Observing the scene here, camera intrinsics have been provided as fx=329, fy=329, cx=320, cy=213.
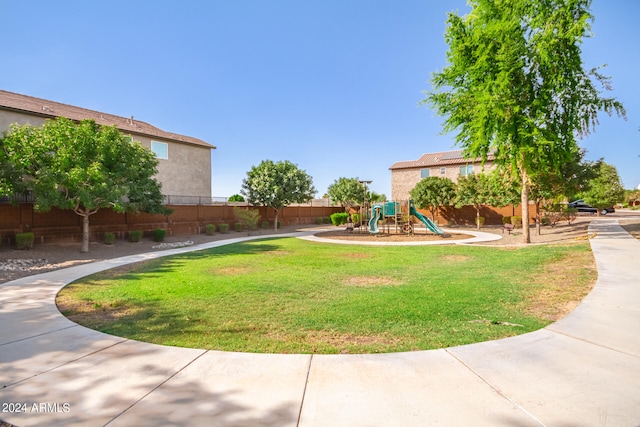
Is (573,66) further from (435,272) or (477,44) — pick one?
(435,272)

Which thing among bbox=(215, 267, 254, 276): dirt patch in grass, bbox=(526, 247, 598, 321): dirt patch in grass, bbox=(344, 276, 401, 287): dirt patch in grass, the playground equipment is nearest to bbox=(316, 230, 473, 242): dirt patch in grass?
the playground equipment

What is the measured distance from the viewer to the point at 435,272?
983cm

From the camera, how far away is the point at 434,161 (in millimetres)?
41281

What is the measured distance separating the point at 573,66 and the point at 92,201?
74.8 ft

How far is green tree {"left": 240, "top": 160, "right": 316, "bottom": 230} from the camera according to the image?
27266 millimetres

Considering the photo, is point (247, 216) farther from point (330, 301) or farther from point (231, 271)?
point (330, 301)

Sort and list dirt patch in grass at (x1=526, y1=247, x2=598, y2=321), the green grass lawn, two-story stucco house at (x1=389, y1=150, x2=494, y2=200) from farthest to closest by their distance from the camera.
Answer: two-story stucco house at (x1=389, y1=150, x2=494, y2=200), dirt patch in grass at (x1=526, y1=247, x2=598, y2=321), the green grass lawn

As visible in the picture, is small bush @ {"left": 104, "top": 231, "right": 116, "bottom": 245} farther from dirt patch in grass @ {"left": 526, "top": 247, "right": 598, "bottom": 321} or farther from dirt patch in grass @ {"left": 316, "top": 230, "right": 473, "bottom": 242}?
dirt patch in grass @ {"left": 526, "top": 247, "right": 598, "bottom": 321}

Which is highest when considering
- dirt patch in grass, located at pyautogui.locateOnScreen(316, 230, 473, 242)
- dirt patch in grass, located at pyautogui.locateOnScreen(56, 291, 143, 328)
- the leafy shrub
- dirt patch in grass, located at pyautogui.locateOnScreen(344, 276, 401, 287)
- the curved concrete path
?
the leafy shrub

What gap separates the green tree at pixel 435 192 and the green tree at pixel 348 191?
5915 mm

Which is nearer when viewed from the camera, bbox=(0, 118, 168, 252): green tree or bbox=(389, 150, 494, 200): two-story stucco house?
bbox=(0, 118, 168, 252): green tree

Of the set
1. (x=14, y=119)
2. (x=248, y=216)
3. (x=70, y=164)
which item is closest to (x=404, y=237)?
(x=248, y=216)

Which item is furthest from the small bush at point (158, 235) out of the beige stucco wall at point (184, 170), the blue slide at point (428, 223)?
the blue slide at point (428, 223)

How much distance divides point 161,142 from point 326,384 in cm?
2817
